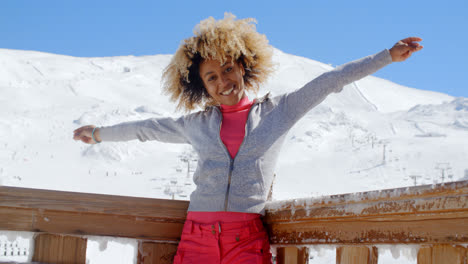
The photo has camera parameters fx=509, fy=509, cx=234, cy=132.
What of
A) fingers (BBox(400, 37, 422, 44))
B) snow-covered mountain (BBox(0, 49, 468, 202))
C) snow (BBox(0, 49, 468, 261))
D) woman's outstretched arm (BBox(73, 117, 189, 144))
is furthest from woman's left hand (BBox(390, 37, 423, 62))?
snow-covered mountain (BBox(0, 49, 468, 202))

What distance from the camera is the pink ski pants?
1.59 metres

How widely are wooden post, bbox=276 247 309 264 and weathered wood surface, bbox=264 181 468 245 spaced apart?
2 cm

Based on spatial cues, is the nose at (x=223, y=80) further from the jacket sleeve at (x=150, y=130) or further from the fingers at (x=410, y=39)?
the fingers at (x=410, y=39)

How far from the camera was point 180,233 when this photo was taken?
5.60 ft

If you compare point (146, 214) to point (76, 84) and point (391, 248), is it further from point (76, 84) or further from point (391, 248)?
point (76, 84)

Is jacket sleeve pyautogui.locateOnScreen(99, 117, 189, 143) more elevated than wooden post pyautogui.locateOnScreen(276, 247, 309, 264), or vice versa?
jacket sleeve pyautogui.locateOnScreen(99, 117, 189, 143)

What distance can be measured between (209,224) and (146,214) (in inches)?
8.2

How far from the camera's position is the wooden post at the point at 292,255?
138 cm

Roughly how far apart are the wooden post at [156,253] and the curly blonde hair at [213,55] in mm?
761

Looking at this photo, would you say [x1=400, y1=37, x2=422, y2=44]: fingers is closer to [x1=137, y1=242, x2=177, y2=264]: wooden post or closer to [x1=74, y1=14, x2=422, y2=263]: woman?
[x1=74, y1=14, x2=422, y2=263]: woman

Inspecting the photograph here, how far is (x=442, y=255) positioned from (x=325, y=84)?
0.91 meters

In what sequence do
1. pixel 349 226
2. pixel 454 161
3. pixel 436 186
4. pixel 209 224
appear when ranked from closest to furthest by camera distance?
pixel 436 186 → pixel 349 226 → pixel 209 224 → pixel 454 161

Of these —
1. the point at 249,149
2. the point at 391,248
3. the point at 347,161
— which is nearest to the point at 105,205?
the point at 249,149

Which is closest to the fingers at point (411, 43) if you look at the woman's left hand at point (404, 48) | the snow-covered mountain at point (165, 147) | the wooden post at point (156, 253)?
the woman's left hand at point (404, 48)
